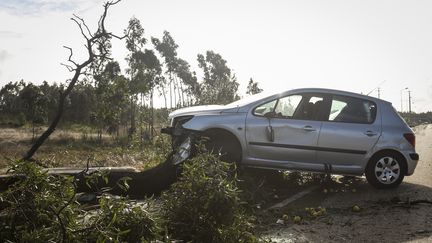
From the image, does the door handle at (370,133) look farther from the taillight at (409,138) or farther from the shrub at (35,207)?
the shrub at (35,207)

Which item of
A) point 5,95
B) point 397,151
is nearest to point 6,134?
point 5,95

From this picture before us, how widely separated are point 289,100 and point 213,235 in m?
5.27

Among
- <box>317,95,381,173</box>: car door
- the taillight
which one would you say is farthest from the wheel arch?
the taillight

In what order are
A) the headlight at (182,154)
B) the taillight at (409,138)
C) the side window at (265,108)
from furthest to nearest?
the taillight at (409,138)
the side window at (265,108)
the headlight at (182,154)

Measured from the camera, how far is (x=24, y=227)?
9.63 feet

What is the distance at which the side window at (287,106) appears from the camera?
8.73 metres

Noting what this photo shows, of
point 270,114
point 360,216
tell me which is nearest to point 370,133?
point 270,114

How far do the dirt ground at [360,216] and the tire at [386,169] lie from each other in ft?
0.55

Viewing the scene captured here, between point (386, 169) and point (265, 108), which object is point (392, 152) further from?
point (265, 108)

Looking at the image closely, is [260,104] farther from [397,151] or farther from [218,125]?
[397,151]

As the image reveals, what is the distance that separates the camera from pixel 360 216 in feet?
22.7

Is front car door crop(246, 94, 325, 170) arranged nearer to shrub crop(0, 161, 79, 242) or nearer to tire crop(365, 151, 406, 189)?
tire crop(365, 151, 406, 189)

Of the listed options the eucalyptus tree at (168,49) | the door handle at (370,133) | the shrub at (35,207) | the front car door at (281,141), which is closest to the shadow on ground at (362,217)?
the front car door at (281,141)

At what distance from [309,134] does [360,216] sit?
6.83 feet
